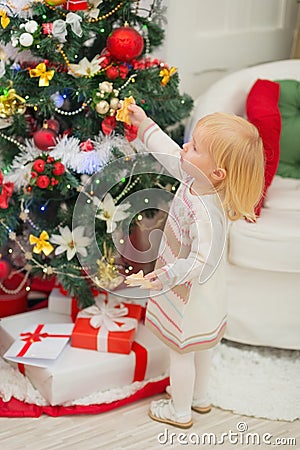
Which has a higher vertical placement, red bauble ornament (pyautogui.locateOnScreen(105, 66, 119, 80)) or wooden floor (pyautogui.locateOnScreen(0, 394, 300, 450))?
red bauble ornament (pyautogui.locateOnScreen(105, 66, 119, 80))

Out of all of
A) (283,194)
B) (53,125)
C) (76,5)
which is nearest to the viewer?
(76,5)

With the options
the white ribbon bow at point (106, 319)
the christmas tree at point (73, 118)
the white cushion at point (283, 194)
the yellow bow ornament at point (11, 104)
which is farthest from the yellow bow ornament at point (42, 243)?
the white cushion at point (283, 194)

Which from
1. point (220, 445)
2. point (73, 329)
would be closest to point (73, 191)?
point (73, 329)

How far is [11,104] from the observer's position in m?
1.88

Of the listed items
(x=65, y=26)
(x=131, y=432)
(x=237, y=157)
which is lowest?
(x=131, y=432)

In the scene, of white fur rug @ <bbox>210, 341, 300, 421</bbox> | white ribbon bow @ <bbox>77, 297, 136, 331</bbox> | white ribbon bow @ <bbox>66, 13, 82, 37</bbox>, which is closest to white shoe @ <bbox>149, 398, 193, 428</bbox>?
white fur rug @ <bbox>210, 341, 300, 421</bbox>

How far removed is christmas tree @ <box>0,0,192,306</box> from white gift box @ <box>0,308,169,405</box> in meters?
0.19

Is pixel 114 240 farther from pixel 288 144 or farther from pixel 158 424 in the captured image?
pixel 288 144

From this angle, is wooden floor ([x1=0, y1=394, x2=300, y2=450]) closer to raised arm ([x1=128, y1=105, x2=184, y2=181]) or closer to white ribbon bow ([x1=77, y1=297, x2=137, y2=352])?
white ribbon bow ([x1=77, y1=297, x2=137, y2=352])

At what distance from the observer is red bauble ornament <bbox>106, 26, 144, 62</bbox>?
1.85 m

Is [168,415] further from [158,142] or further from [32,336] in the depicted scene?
[158,142]

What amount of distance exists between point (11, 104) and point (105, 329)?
66 centimetres

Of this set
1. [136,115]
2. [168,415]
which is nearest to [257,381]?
[168,415]

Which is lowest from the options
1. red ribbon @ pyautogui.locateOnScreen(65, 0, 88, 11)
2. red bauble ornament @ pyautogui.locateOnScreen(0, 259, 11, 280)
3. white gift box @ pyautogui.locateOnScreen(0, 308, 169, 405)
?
white gift box @ pyautogui.locateOnScreen(0, 308, 169, 405)
